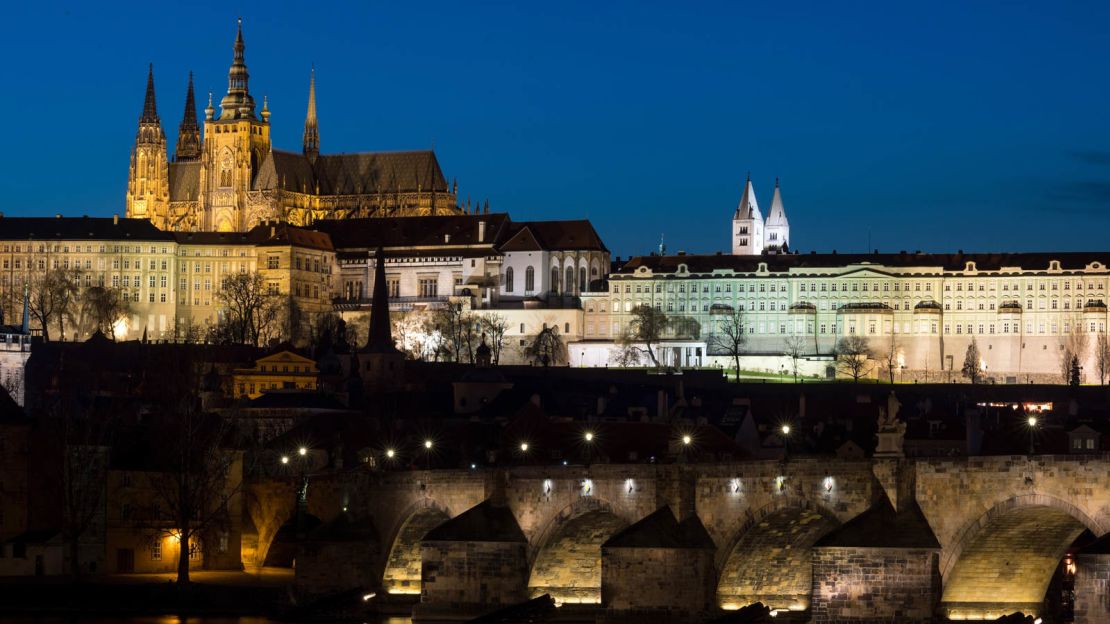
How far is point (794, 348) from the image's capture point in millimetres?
175125

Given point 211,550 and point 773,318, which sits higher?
point 773,318

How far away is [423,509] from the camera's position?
215 feet

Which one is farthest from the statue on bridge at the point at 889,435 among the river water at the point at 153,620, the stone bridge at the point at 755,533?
the river water at the point at 153,620

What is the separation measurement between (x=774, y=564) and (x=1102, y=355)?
4469 inches

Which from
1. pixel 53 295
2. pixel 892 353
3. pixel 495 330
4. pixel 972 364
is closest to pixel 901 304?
pixel 892 353

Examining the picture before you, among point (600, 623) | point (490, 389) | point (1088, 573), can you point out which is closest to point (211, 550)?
point (600, 623)

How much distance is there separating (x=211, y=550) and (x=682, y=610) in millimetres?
20850

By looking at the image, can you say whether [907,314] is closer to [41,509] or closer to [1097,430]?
[1097,430]

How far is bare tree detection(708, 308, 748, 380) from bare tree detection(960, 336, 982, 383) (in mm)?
16656

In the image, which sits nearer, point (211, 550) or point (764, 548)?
point (764, 548)

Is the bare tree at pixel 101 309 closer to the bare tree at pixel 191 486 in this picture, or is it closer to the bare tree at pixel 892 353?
the bare tree at pixel 892 353

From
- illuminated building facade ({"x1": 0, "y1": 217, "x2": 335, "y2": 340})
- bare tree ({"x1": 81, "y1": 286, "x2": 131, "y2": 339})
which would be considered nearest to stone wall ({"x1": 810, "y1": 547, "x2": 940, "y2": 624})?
bare tree ({"x1": 81, "y1": 286, "x2": 131, "y2": 339})

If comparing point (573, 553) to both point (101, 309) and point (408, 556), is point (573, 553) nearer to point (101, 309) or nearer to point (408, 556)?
point (408, 556)

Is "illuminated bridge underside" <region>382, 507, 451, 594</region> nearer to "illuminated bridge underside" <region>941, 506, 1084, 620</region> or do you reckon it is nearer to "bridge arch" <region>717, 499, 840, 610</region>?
"bridge arch" <region>717, 499, 840, 610</region>
